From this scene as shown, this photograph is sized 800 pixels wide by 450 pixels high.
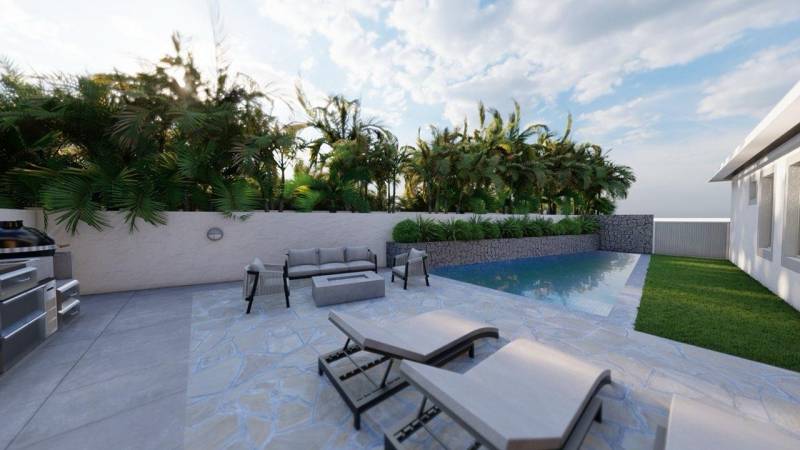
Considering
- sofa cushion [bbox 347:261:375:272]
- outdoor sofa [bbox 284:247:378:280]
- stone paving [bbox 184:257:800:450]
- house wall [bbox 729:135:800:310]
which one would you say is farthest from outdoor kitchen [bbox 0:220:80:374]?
house wall [bbox 729:135:800:310]

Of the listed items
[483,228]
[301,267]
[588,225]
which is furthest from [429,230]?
[588,225]

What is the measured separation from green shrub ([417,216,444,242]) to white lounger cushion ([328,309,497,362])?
6.56 metres

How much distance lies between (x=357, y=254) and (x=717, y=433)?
715 cm

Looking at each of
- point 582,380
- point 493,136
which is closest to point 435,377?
point 582,380

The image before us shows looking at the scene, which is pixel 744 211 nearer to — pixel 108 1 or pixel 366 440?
pixel 366 440

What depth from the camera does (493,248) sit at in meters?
12.4

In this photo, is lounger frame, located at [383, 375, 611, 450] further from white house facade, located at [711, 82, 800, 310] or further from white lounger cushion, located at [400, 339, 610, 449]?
white house facade, located at [711, 82, 800, 310]

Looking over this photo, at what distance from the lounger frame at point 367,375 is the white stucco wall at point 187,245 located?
6116mm

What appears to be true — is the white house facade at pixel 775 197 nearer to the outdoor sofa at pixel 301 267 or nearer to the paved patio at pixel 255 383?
the paved patio at pixel 255 383

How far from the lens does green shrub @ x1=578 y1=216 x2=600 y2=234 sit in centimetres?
1706

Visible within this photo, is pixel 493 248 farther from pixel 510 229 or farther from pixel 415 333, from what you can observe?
pixel 415 333

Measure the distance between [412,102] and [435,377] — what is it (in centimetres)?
1256

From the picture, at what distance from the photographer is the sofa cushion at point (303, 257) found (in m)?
7.36

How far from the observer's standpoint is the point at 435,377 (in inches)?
74.1
